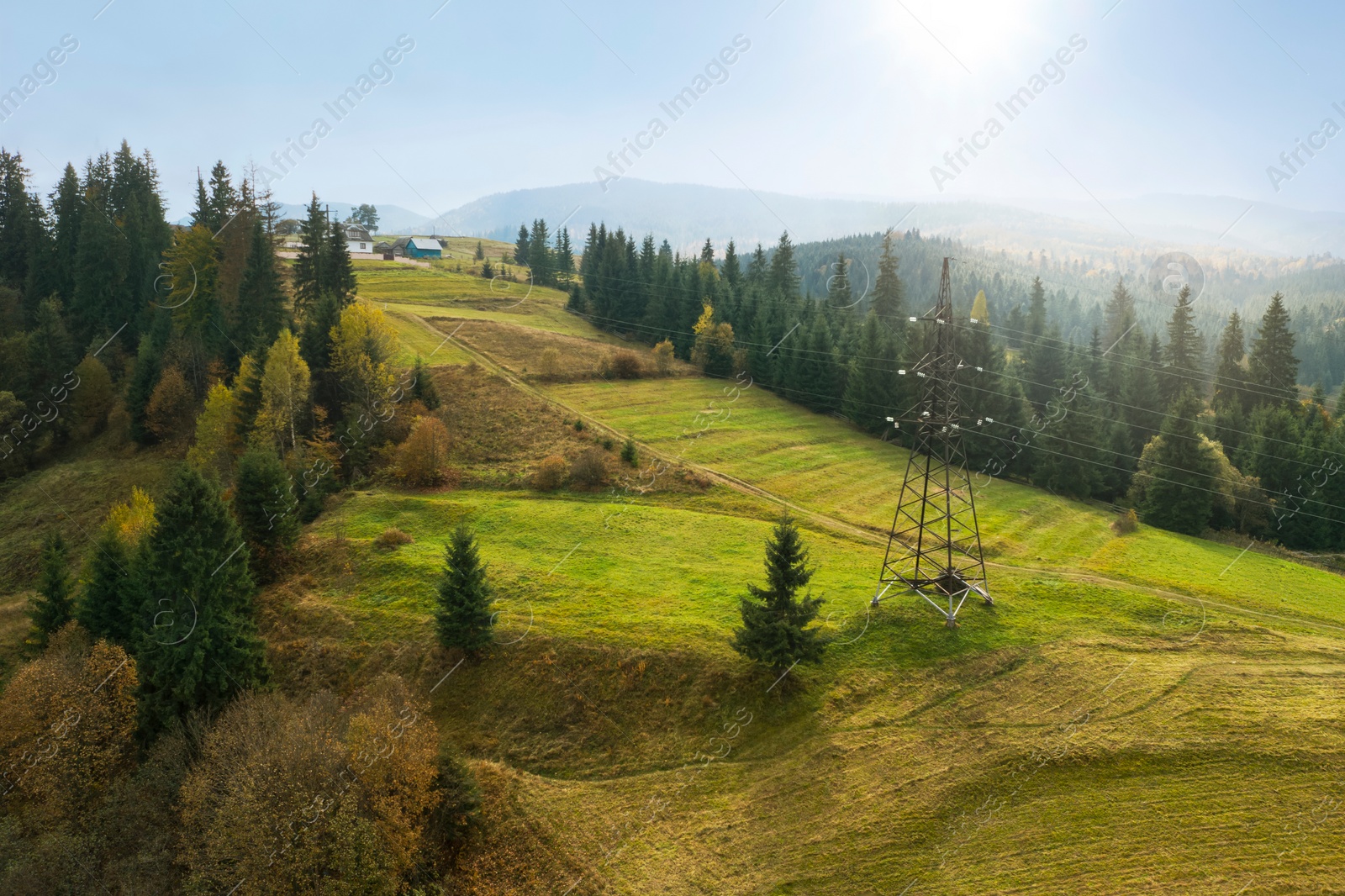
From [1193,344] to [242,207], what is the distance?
104m

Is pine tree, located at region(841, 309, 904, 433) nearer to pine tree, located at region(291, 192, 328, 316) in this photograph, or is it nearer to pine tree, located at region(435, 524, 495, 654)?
pine tree, located at region(435, 524, 495, 654)

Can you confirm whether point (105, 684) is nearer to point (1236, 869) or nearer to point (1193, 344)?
point (1236, 869)

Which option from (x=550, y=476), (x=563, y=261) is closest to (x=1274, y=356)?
(x=550, y=476)

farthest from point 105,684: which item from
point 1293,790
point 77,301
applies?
point 77,301

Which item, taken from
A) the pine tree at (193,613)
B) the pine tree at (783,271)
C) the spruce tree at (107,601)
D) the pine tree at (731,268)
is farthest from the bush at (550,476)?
the pine tree at (731,268)

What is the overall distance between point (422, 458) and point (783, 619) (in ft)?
109

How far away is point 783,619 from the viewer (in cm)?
3148

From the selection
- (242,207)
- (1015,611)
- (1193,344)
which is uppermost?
(242,207)

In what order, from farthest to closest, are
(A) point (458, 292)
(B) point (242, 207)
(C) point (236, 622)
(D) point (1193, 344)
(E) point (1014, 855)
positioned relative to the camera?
(A) point (458, 292)
(D) point (1193, 344)
(B) point (242, 207)
(C) point (236, 622)
(E) point (1014, 855)

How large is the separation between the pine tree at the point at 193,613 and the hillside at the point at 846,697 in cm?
304

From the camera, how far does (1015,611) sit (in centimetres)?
3556

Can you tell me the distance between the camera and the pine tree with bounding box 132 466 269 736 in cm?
3541

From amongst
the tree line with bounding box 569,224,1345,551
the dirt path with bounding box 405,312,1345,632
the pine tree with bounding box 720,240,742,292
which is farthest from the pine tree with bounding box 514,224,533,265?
the dirt path with bounding box 405,312,1345,632

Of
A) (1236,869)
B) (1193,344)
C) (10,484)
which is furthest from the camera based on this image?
(1193,344)
